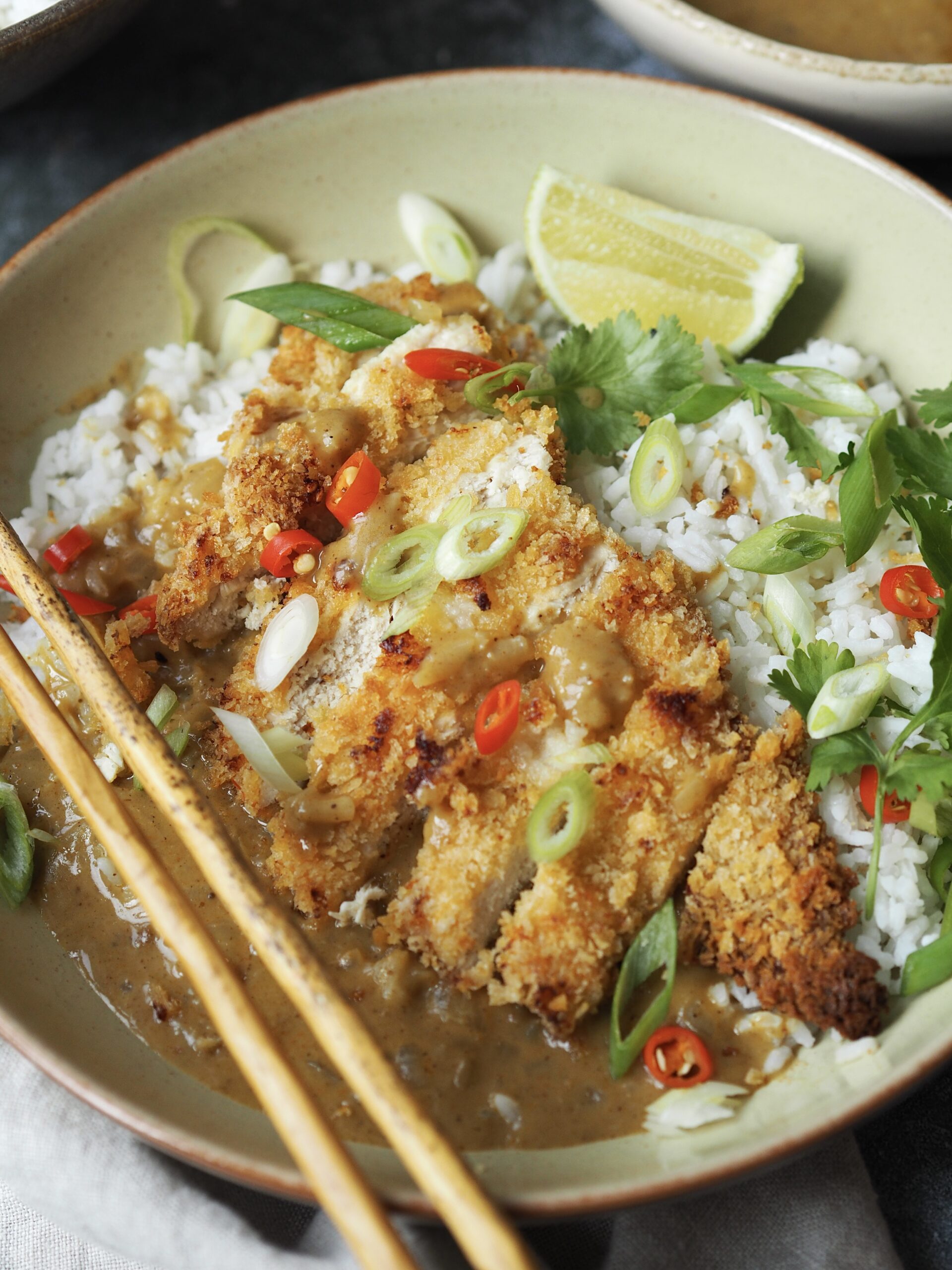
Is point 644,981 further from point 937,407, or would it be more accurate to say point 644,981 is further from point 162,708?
point 937,407

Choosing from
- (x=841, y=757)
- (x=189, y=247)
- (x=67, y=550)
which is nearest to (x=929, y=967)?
(x=841, y=757)

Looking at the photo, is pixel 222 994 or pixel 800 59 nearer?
pixel 222 994

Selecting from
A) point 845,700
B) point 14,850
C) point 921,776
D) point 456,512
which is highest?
point 456,512

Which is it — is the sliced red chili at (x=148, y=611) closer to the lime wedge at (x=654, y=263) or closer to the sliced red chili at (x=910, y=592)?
the lime wedge at (x=654, y=263)

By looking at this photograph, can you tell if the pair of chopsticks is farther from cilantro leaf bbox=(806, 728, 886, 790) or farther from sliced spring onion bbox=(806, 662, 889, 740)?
sliced spring onion bbox=(806, 662, 889, 740)

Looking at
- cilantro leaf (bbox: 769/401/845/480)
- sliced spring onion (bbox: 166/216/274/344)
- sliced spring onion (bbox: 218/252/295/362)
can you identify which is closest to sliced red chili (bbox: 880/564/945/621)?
cilantro leaf (bbox: 769/401/845/480)

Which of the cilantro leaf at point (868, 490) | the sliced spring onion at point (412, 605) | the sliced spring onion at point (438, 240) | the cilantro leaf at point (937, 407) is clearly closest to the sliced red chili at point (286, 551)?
the sliced spring onion at point (412, 605)

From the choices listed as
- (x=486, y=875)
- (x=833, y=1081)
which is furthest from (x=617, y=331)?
(x=833, y=1081)
